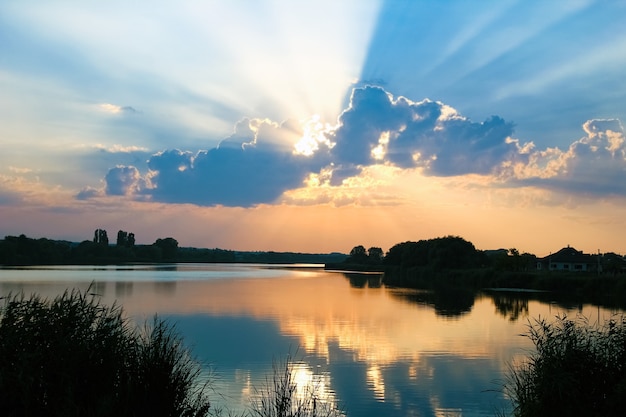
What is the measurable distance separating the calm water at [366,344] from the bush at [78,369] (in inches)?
230

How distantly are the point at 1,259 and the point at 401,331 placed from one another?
116 meters

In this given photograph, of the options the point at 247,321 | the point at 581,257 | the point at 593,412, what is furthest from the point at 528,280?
the point at 593,412

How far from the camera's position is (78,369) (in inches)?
415

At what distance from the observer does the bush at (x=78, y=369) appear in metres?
9.92

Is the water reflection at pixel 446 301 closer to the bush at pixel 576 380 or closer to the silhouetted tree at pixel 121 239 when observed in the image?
the bush at pixel 576 380

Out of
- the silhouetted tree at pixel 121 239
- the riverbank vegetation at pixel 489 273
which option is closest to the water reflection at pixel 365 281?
the riverbank vegetation at pixel 489 273

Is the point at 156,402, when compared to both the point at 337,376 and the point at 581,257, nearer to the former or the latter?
the point at 337,376

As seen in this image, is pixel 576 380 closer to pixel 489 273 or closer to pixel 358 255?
pixel 489 273

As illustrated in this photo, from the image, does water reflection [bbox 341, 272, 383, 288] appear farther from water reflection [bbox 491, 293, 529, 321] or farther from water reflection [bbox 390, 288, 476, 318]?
water reflection [bbox 491, 293, 529, 321]

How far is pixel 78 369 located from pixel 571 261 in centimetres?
9990

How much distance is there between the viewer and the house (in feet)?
320

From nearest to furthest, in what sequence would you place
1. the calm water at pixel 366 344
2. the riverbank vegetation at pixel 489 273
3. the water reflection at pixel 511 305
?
the calm water at pixel 366 344 < the water reflection at pixel 511 305 < the riverbank vegetation at pixel 489 273

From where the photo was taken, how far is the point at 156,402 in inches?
426

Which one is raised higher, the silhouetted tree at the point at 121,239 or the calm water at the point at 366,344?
the silhouetted tree at the point at 121,239
